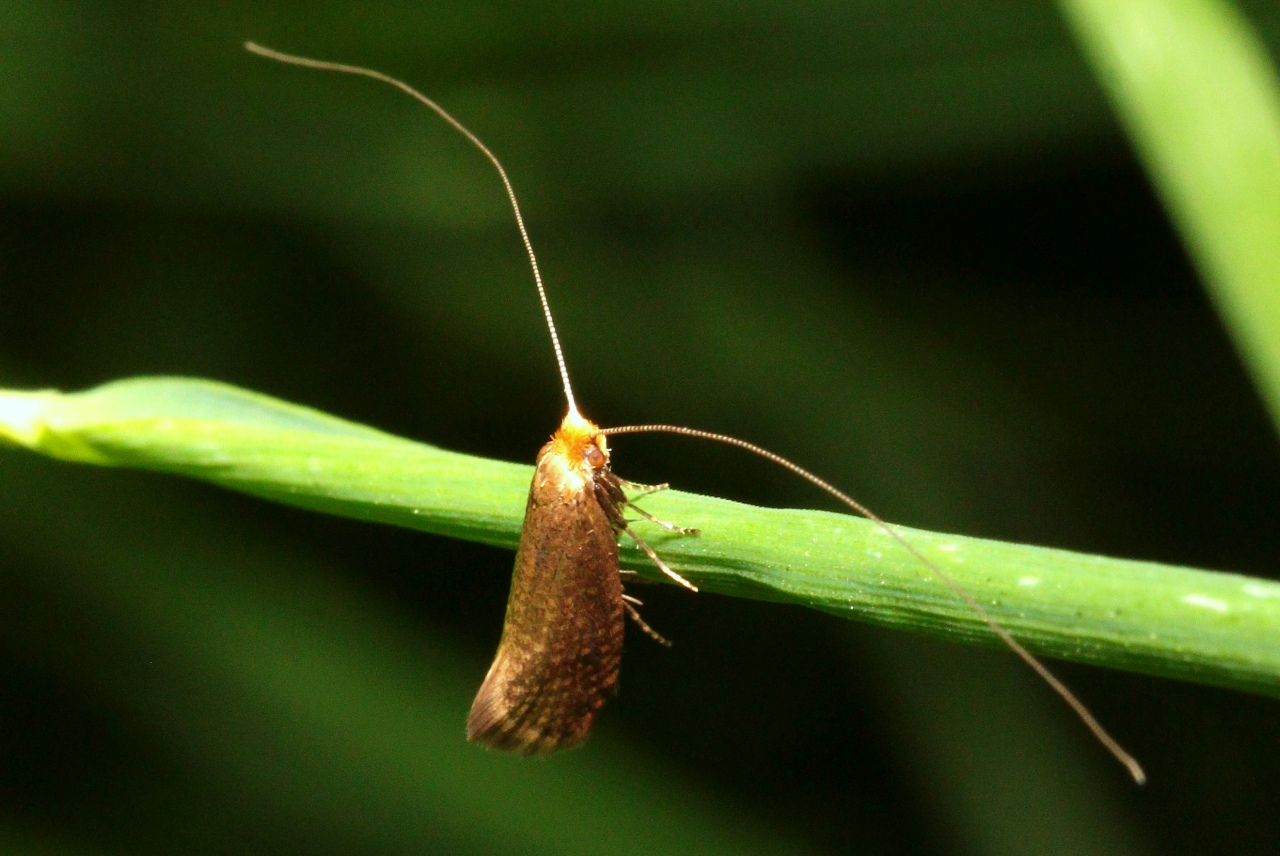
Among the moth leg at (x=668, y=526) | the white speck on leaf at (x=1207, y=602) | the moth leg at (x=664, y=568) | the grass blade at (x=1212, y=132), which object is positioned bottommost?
the white speck on leaf at (x=1207, y=602)

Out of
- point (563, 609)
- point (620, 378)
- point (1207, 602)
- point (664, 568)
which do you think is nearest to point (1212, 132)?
point (1207, 602)

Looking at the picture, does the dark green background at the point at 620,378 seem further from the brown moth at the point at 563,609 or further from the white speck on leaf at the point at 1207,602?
the white speck on leaf at the point at 1207,602

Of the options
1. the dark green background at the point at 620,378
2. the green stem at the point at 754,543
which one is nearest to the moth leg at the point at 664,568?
the green stem at the point at 754,543

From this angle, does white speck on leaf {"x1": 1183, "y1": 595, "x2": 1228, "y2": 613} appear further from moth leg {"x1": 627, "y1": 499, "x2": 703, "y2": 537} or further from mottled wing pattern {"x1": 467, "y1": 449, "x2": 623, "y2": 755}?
mottled wing pattern {"x1": 467, "y1": 449, "x2": 623, "y2": 755}

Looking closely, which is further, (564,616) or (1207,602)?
(564,616)

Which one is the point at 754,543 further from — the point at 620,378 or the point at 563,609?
the point at 620,378

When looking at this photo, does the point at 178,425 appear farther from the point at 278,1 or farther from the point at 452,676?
the point at 278,1

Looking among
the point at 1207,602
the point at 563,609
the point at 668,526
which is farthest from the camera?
the point at 563,609
